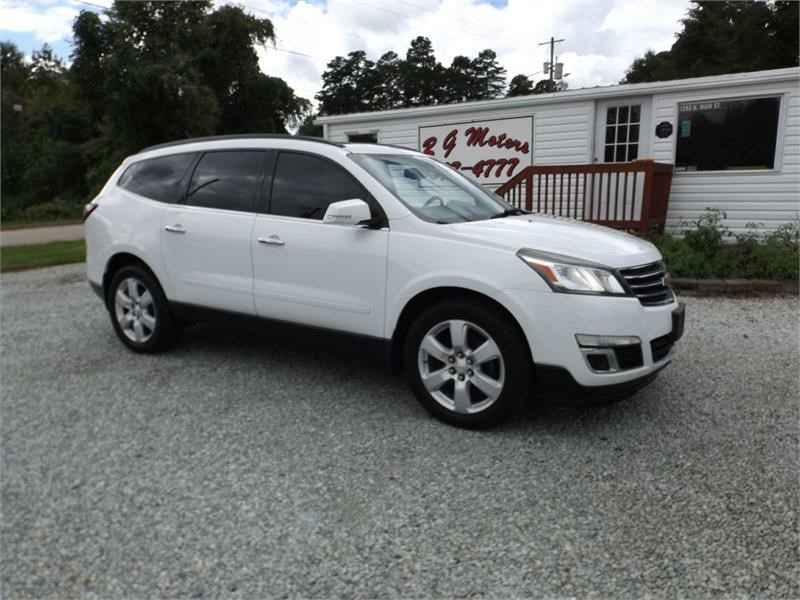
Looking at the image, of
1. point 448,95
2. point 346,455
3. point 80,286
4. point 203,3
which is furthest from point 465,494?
point 448,95

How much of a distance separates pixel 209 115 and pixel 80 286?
25.0 metres

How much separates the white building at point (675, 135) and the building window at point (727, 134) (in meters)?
0.02

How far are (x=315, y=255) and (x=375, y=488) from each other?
5.31 ft

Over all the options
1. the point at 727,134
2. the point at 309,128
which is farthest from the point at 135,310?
the point at 309,128

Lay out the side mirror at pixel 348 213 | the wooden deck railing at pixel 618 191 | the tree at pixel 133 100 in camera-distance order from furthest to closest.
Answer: the tree at pixel 133 100 < the wooden deck railing at pixel 618 191 < the side mirror at pixel 348 213

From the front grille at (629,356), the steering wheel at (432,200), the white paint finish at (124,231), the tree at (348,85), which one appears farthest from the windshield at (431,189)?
the tree at (348,85)

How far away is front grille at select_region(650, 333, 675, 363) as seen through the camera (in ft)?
11.2

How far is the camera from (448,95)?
6625 centimetres

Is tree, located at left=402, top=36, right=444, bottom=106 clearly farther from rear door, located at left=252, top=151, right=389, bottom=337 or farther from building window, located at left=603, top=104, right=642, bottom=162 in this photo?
rear door, located at left=252, top=151, right=389, bottom=337

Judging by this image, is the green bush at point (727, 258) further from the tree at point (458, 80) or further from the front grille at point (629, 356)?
the tree at point (458, 80)

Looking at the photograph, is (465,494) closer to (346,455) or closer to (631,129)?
(346,455)

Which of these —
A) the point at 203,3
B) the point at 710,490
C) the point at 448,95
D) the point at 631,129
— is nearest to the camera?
the point at 710,490

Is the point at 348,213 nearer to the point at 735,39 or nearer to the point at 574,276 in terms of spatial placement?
the point at 574,276

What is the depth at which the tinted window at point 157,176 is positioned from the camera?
4820 millimetres
